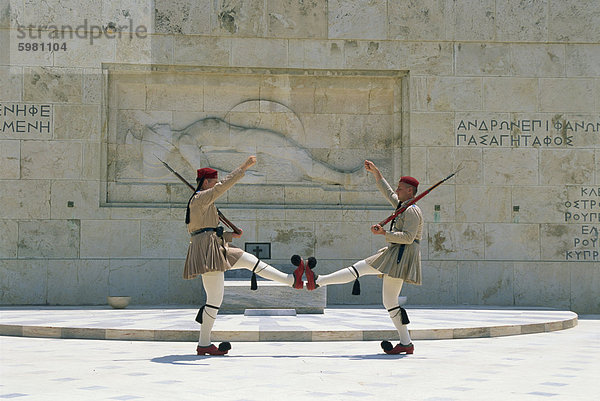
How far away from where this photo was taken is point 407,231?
8.21 m

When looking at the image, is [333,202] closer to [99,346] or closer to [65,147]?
[65,147]

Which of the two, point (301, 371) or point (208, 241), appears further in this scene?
point (208, 241)

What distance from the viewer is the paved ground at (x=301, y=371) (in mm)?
5758

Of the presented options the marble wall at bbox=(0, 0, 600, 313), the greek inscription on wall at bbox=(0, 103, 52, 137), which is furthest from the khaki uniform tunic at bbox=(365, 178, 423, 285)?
the greek inscription on wall at bbox=(0, 103, 52, 137)

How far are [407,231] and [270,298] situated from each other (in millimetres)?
4126

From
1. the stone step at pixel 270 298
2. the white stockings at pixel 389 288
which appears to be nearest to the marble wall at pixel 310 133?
the stone step at pixel 270 298

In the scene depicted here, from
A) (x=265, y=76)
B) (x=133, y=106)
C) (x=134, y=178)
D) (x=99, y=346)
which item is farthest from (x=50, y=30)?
(x=99, y=346)

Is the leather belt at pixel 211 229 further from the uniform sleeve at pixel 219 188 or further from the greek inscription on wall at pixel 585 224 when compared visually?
the greek inscription on wall at pixel 585 224

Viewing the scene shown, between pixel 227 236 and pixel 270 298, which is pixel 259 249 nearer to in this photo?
pixel 270 298

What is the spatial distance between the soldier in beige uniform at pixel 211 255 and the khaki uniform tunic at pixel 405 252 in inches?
34.1

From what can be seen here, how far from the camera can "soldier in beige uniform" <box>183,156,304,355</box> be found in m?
7.98

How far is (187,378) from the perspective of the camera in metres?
6.45

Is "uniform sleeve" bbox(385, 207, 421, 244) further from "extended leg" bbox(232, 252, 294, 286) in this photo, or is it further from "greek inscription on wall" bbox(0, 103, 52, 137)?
"greek inscription on wall" bbox(0, 103, 52, 137)

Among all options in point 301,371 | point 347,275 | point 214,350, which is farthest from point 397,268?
point 214,350
